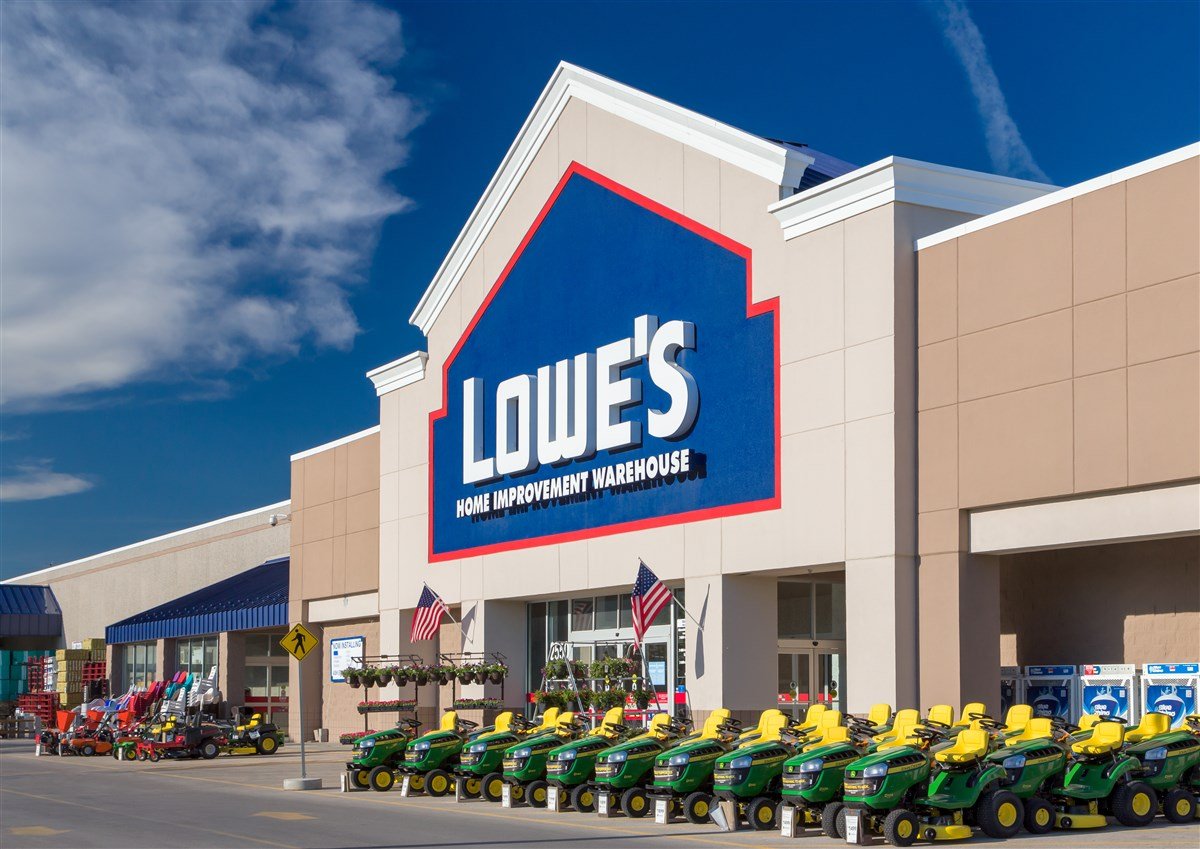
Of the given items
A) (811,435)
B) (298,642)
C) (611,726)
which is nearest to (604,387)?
(811,435)

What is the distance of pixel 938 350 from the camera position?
25109 millimetres

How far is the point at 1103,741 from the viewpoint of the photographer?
59.9 ft

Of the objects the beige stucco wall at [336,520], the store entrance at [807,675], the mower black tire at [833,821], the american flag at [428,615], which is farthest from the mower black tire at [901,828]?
the beige stucco wall at [336,520]

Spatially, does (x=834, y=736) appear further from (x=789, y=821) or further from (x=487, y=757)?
(x=487, y=757)

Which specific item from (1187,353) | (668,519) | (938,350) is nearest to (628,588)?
(668,519)

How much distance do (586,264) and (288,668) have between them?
93.2 feet

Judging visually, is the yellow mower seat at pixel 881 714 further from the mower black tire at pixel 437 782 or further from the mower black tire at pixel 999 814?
the mower black tire at pixel 437 782

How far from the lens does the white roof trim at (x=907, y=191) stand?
2542cm

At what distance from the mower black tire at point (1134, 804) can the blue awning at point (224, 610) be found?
3516 centimetres

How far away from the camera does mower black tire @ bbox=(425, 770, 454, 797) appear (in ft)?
83.6

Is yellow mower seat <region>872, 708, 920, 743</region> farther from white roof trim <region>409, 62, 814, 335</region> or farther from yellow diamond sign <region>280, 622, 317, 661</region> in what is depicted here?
yellow diamond sign <region>280, 622, 317, 661</region>

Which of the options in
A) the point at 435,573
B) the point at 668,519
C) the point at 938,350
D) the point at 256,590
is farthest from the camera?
the point at 256,590

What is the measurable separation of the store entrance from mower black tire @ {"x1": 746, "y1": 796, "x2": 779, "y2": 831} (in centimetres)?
1083

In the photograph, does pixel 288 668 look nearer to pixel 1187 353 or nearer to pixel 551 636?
pixel 551 636
